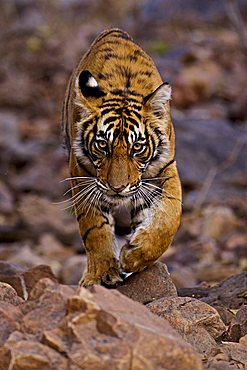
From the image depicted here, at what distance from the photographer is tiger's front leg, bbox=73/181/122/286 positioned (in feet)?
22.4

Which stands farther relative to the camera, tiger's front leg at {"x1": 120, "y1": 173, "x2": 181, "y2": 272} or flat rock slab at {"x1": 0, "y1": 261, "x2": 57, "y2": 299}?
flat rock slab at {"x1": 0, "y1": 261, "x2": 57, "y2": 299}

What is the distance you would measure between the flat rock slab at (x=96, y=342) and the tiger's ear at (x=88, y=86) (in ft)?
8.98

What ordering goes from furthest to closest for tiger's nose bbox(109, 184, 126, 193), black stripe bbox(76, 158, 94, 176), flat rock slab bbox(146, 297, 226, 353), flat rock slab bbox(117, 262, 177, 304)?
1. black stripe bbox(76, 158, 94, 176)
2. tiger's nose bbox(109, 184, 126, 193)
3. flat rock slab bbox(117, 262, 177, 304)
4. flat rock slab bbox(146, 297, 226, 353)

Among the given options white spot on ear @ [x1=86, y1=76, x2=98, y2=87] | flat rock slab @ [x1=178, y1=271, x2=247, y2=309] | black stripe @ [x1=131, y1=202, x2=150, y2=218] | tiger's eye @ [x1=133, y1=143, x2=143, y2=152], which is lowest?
flat rock slab @ [x1=178, y1=271, x2=247, y2=309]

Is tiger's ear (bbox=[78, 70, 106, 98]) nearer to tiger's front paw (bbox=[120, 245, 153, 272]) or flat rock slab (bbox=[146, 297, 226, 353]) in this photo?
tiger's front paw (bbox=[120, 245, 153, 272])

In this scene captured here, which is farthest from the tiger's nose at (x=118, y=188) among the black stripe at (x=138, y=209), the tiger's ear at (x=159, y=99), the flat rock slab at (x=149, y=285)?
the tiger's ear at (x=159, y=99)

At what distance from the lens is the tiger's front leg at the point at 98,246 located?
6.83 metres

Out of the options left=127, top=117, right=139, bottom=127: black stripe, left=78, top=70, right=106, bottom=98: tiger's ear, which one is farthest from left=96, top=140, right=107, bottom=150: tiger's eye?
left=78, top=70, right=106, bottom=98: tiger's ear

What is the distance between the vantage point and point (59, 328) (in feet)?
13.9

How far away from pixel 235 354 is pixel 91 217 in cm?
222

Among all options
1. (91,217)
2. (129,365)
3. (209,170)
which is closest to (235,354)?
(129,365)

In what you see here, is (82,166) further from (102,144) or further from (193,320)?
(193,320)

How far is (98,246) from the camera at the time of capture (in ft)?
22.6

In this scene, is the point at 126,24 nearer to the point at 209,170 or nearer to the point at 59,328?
the point at 209,170
